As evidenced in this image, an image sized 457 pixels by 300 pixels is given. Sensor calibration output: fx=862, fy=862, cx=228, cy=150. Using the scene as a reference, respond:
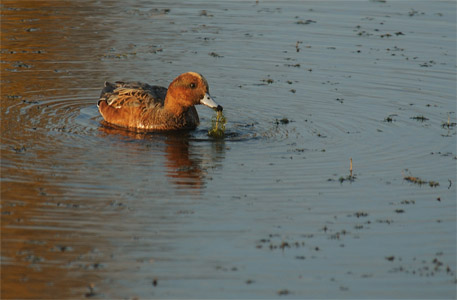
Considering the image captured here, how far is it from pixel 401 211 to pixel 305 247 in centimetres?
163

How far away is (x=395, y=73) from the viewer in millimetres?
16391

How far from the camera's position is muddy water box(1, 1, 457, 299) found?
789 cm

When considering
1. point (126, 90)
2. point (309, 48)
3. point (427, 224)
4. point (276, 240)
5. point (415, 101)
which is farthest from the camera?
point (309, 48)

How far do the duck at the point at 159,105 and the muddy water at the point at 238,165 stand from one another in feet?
1.15

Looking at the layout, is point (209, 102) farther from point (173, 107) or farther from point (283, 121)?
point (283, 121)

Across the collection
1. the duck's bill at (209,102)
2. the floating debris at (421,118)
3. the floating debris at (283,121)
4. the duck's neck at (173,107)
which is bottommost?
the floating debris at (283,121)

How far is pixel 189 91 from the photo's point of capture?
1295 cm

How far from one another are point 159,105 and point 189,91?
0.61 meters

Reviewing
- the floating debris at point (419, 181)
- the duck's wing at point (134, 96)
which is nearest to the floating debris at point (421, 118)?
the floating debris at point (419, 181)

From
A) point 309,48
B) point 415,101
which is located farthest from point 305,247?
point 309,48

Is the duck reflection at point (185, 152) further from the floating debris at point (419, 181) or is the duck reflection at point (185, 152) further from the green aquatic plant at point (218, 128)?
the floating debris at point (419, 181)

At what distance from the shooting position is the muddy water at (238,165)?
25.9 ft

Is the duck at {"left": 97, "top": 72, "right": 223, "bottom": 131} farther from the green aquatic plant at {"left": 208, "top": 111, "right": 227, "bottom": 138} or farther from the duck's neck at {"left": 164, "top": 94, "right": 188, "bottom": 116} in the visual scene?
the green aquatic plant at {"left": 208, "top": 111, "right": 227, "bottom": 138}

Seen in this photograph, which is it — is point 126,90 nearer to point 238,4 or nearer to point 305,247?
point 305,247
